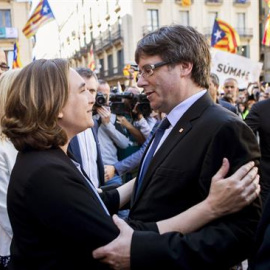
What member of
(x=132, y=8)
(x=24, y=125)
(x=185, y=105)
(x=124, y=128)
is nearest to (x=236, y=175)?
(x=185, y=105)

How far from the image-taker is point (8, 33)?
2264 centimetres

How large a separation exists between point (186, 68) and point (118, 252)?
0.97 m

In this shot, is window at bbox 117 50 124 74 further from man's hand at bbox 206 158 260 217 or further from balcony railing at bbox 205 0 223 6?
man's hand at bbox 206 158 260 217

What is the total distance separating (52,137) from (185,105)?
0.69 meters

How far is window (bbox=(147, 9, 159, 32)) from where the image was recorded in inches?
1147

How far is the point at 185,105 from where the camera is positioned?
1830 millimetres

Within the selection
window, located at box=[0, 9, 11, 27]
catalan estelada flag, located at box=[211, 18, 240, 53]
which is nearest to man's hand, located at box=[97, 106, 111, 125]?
catalan estelada flag, located at box=[211, 18, 240, 53]

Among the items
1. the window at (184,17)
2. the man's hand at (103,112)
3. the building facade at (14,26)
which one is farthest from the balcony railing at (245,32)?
the man's hand at (103,112)

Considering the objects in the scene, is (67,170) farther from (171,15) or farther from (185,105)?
(171,15)

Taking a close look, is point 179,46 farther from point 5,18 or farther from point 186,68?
point 5,18

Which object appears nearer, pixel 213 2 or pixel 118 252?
pixel 118 252

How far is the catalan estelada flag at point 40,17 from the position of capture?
9.80 metres

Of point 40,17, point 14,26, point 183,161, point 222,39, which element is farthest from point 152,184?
point 14,26

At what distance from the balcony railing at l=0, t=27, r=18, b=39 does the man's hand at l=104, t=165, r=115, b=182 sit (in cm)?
2142
